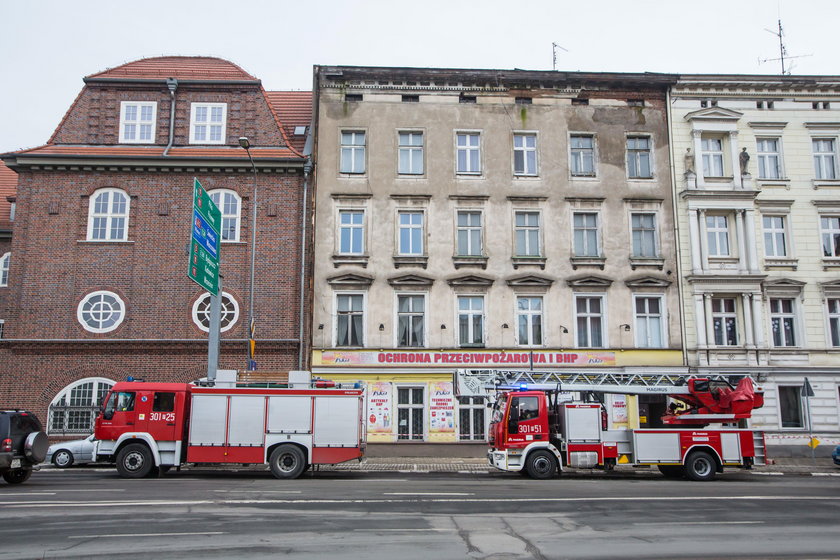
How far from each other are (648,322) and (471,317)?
22.9ft

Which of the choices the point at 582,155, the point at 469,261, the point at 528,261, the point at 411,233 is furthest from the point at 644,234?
the point at 411,233

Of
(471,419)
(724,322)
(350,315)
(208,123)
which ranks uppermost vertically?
(208,123)

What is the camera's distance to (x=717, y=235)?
28.7 m

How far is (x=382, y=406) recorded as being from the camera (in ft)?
87.4

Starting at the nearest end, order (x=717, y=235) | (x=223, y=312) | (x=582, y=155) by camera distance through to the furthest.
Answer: (x=223, y=312), (x=717, y=235), (x=582, y=155)

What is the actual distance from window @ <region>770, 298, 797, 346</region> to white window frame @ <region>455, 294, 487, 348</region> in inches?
447

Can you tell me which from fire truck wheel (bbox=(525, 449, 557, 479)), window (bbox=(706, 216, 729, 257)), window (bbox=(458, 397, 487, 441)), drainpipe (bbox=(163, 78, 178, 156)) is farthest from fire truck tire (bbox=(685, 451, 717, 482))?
drainpipe (bbox=(163, 78, 178, 156))

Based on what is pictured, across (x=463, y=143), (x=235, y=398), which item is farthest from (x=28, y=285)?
(x=463, y=143)

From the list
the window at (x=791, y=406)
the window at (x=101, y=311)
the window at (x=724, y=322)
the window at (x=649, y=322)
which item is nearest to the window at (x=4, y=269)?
the window at (x=101, y=311)

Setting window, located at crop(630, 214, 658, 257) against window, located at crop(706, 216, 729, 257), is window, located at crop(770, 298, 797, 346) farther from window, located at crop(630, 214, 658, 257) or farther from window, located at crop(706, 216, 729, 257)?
window, located at crop(630, 214, 658, 257)

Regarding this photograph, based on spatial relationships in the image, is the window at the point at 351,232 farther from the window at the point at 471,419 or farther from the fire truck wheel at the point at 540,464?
the fire truck wheel at the point at 540,464

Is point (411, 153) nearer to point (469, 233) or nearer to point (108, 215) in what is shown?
point (469, 233)

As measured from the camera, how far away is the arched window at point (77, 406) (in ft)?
84.6

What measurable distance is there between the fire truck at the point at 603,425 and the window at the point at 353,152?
11302mm
